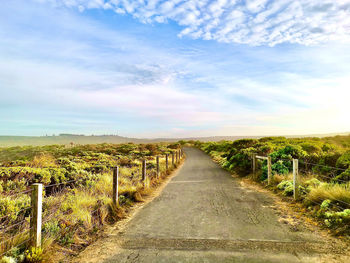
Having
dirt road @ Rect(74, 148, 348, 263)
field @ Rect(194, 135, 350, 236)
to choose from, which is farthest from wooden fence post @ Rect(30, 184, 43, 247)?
field @ Rect(194, 135, 350, 236)

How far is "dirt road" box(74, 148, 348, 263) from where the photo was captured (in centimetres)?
442

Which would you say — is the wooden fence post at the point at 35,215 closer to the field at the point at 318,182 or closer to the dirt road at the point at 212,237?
the dirt road at the point at 212,237

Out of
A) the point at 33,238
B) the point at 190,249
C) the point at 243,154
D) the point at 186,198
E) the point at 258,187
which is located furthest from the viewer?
the point at 243,154

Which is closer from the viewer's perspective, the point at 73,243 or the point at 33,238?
the point at 33,238

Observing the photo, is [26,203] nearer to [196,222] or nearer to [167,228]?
[167,228]

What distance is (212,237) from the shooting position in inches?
208

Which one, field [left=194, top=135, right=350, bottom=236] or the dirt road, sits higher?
field [left=194, top=135, right=350, bottom=236]

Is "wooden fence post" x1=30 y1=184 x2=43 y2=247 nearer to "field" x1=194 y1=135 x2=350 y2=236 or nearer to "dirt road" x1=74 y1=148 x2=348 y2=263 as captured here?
"dirt road" x1=74 y1=148 x2=348 y2=263

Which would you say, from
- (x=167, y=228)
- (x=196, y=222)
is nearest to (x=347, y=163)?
(x=196, y=222)

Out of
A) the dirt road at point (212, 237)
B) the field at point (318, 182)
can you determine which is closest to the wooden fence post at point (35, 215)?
the dirt road at point (212, 237)

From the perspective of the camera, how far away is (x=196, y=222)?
20.9 ft

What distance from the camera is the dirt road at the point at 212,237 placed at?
4.42 m

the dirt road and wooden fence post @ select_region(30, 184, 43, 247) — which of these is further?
the dirt road

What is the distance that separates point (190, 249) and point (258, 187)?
8.03 m
